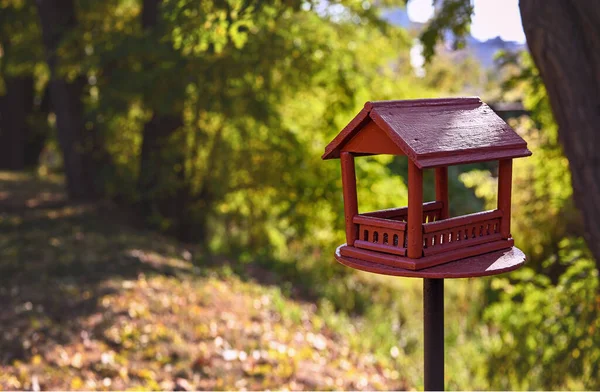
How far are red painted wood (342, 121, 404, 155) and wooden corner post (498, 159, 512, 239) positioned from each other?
620 mm

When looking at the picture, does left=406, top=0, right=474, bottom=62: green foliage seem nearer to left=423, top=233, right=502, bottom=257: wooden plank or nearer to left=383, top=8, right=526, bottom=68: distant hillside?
left=383, top=8, right=526, bottom=68: distant hillside

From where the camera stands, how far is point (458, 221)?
3324 mm

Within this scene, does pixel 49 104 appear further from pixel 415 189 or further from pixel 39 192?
pixel 415 189

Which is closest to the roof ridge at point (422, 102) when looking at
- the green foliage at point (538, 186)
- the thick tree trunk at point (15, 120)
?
the green foliage at point (538, 186)

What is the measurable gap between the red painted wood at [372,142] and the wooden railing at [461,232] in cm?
37

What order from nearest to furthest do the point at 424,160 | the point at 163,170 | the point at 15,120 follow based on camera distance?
1. the point at 424,160
2. the point at 163,170
3. the point at 15,120

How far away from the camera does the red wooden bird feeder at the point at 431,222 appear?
123 inches

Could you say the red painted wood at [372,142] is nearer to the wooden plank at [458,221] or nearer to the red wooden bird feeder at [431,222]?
the red wooden bird feeder at [431,222]

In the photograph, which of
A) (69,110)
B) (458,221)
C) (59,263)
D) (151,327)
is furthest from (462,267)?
(69,110)

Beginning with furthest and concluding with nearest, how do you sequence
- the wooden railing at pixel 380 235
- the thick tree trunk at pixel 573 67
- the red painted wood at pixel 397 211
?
the thick tree trunk at pixel 573 67 < the red painted wood at pixel 397 211 < the wooden railing at pixel 380 235

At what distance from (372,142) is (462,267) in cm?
68

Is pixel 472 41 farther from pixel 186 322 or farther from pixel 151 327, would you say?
pixel 151 327

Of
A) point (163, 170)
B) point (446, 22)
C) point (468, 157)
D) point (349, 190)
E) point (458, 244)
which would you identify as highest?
point (446, 22)

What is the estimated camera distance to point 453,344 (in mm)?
8133
